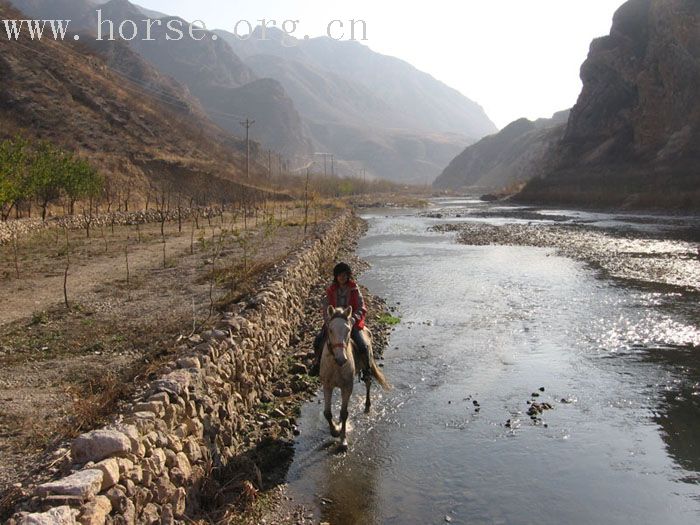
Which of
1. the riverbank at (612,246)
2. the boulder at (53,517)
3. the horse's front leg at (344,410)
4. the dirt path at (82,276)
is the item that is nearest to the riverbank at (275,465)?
the horse's front leg at (344,410)

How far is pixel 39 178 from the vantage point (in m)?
36.1

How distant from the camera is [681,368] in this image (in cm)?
1398

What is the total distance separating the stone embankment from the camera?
5.29 metres

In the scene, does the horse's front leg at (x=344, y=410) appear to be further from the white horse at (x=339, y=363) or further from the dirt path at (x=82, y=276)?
the dirt path at (x=82, y=276)

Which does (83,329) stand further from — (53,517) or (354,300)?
(53,517)

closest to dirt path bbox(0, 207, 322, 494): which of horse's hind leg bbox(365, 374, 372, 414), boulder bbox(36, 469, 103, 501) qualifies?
boulder bbox(36, 469, 103, 501)

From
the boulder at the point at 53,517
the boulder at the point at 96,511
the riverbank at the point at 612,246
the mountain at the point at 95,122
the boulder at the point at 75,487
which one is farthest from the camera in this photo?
the mountain at the point at 95,122

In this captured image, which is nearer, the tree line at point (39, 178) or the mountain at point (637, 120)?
the tree line at point (39, 178)

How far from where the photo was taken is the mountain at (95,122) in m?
63.1

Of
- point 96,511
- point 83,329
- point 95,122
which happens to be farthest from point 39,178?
point 95,122

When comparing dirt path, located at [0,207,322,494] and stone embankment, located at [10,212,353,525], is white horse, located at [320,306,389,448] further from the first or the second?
dirt path, located at [0,207,322,494]

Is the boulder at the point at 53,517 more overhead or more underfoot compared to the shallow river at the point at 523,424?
more overhead

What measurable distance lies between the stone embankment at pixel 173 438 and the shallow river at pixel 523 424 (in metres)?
1.37

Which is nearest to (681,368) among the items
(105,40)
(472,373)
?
(472,373)
